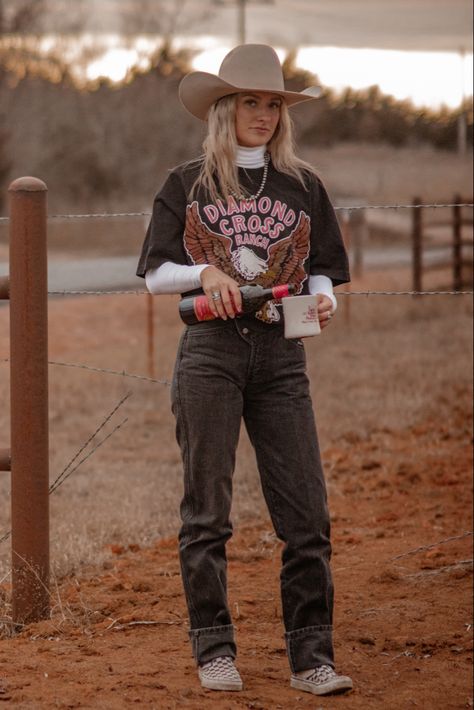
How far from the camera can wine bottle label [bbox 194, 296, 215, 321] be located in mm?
3385

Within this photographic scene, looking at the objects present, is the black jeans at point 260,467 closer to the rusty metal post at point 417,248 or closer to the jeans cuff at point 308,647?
the jeans cuff at point 308,647

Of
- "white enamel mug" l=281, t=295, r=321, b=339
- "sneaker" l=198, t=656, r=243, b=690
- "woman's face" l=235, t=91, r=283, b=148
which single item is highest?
"woman's face" l=235, t=91, r=283, b=148

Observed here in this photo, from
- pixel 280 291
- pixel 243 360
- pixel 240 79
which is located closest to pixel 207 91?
pixel 240 79

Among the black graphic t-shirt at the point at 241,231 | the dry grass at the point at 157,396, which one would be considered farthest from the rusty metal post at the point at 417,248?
the black graphic t-shirt at the point at 241,231

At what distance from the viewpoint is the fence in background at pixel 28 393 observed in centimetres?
407

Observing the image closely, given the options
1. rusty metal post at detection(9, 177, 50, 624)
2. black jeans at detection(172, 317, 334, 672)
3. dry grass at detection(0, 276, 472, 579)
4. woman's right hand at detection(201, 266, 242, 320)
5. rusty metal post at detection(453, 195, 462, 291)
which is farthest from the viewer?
rusty metal post at detection(453, 195, 462, 291)

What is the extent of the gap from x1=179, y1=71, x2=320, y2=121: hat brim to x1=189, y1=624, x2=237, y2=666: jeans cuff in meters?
1.59

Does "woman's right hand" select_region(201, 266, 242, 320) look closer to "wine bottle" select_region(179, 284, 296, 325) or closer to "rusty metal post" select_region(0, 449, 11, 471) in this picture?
"wine bottle" select_region(179, 284, 296, 325)

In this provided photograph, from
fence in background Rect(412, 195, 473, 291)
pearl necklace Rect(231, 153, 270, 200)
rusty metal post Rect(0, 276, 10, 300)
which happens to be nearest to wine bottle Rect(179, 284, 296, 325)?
pearl necklace Rect(231, 153, 270, 200)

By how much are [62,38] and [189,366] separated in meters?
39.6

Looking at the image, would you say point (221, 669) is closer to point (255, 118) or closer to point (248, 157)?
point (248, 157)

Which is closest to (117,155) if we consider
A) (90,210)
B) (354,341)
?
(90,210)

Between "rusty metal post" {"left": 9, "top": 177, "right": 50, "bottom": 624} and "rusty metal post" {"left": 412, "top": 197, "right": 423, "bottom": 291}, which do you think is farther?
"rusty metal post" {"left": 412, "top": 197, "right": 423, "bottom": 291}

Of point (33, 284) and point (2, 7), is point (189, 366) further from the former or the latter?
point (2, 7)
